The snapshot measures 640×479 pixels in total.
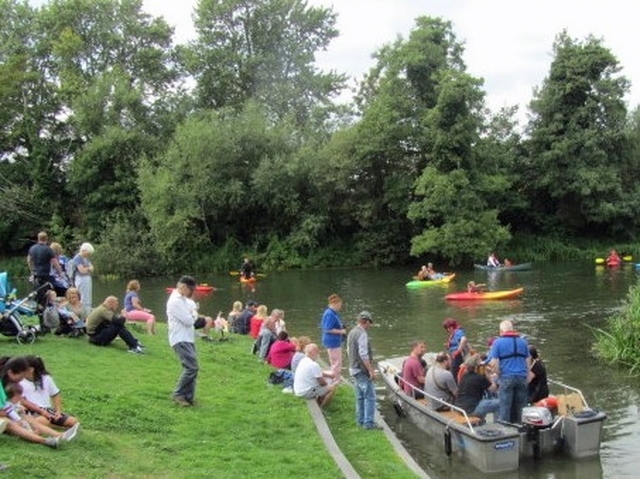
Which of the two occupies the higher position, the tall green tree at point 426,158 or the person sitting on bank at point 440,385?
the tall green tree at point 426,158

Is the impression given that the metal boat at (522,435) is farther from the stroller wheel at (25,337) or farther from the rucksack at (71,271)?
the rucksack at (71,271)

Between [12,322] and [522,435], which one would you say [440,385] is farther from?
[12,322]

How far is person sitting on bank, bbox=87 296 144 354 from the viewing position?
1552 centimetres

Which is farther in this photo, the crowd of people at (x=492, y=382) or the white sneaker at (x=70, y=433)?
the crowd of people at (x=492, y=382)

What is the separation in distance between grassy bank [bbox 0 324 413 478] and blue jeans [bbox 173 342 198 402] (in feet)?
0.85

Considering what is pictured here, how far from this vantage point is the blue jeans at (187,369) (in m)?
11.2

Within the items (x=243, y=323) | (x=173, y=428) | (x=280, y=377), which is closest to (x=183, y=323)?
(x=173, y=428)

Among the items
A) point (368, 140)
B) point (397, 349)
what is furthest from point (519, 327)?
point (368, 140)

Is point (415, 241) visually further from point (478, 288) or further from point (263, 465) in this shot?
point (263, 465)

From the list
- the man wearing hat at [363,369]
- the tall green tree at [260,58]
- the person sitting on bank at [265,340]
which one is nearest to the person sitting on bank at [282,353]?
the person sitting on bank at [265,340]

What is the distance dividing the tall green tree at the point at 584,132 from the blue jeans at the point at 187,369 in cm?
4538

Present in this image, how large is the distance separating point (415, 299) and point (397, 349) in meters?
11.8

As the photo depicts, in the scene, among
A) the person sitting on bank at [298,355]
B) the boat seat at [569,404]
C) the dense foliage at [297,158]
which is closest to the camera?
the boat seat at [569,404]

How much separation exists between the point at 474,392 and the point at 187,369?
5153 millimetres
